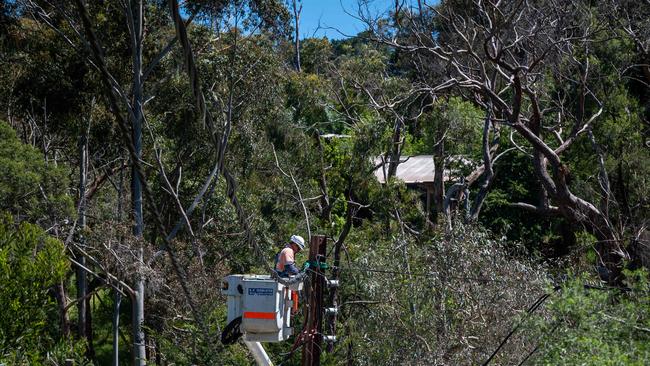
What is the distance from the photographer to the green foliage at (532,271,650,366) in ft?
27.5

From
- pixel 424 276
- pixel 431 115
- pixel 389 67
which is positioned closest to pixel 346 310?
pixel 424 276

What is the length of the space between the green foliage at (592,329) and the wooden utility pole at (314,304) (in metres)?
3.47

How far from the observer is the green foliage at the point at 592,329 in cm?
838

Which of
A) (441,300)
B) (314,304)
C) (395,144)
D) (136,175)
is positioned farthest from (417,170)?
(314,304)

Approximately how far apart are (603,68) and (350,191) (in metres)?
7.02

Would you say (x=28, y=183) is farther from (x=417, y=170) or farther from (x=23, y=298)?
(x=417, y=170)

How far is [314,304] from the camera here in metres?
12.4

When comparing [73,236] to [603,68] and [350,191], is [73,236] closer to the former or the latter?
[350,191]

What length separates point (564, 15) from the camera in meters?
21.6

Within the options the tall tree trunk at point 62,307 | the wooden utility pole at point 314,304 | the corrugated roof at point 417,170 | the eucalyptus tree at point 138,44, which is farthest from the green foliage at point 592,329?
the corrugated roof at point 417,170

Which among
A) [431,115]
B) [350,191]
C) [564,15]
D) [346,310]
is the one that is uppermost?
[564,15]

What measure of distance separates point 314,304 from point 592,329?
4.52 metres

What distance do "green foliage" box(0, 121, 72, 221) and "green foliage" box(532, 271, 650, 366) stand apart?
49.8 ft

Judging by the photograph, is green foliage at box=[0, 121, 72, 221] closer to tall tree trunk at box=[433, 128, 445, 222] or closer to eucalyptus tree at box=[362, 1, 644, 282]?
eucalyptus tree at box=[362, 1, 644, 282]
